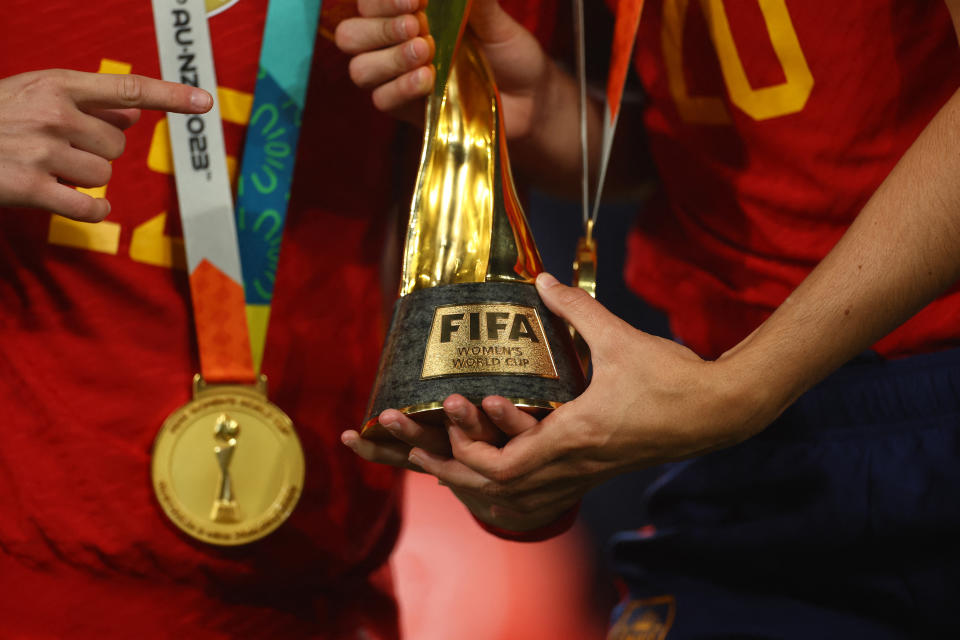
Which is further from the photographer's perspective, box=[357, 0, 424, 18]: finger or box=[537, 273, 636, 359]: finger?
box=[357, 0, 424, 18]: finger

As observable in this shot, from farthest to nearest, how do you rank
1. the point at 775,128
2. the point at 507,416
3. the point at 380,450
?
1. the point at 775,128
2. the point at 380,450
3. the point at 507,416

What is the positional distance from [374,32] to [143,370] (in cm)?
37

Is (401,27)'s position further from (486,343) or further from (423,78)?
(486,343)

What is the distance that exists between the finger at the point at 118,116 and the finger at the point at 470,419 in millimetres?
346

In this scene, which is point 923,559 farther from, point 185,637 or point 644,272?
point 185,637

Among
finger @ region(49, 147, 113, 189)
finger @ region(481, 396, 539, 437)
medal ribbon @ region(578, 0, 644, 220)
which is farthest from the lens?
medal ribbon @ region(578, 0, 644, 220)

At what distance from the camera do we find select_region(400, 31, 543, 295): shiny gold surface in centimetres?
69

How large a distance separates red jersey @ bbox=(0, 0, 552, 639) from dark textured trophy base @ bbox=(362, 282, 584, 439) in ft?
0.86

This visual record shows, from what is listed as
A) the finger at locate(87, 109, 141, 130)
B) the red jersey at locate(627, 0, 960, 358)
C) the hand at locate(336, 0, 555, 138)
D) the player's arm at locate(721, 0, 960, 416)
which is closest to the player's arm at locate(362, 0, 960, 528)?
the player's arm at locate(721, 0, 960, 416)

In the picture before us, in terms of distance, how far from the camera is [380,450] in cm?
73

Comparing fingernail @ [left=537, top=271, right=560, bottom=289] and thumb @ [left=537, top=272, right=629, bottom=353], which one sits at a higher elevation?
fingernail @ [left=537, top=271, right=560, bottom=289]

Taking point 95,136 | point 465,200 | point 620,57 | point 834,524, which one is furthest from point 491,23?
point 834,524

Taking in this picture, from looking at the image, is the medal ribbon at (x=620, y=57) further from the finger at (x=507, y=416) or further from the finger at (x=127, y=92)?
the finger at (x=127, y=92)

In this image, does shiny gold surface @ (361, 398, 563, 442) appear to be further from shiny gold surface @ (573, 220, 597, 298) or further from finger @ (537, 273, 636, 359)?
shiny gold surface @ (573, 220, 597, 298)
